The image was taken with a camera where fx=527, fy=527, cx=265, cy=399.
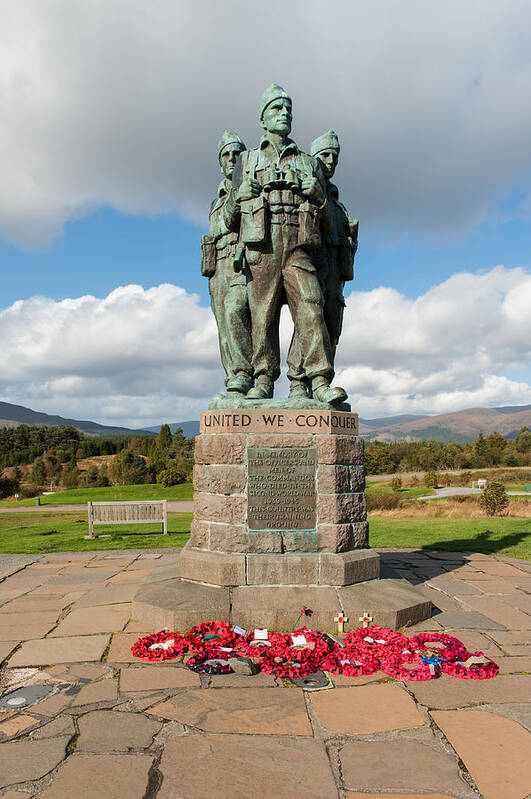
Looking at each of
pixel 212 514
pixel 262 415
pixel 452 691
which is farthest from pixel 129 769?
pixel 262 415

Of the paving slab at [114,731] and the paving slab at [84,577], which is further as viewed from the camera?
the paving slab at [84,577]

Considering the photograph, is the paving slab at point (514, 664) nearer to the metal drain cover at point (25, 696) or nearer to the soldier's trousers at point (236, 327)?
the metal drain cover at point (25, 696)

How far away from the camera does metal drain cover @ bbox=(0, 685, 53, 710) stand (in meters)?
2.93

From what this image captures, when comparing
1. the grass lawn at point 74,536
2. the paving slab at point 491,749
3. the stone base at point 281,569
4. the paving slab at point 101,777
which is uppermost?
the stone base at point 281,569

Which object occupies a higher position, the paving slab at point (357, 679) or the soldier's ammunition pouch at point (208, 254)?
the soldier's ammunition pouch at point (208, 254)

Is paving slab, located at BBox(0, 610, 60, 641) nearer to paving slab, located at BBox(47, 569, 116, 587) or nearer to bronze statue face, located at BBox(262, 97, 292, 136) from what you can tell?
paving slab, located at BBox(47, 569, 116, 587)

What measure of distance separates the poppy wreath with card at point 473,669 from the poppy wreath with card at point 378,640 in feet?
1.11

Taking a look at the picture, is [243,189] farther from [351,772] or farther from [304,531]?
[351,772]

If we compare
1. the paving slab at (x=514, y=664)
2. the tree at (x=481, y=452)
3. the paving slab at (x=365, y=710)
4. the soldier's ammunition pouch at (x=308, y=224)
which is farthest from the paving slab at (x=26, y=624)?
the tree at (x=481, y=452)

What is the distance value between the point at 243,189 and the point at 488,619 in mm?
4404

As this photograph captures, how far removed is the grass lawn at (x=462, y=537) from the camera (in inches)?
327

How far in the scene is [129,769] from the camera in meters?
2.30

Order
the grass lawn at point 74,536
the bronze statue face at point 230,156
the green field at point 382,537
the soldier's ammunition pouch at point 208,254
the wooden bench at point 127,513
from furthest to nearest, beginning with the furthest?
the wooden bench at point 127,513 < the grass lawn at point 74,536 < the green field at point 382,537 < the bronze statue face at point 230,156 < the soldier's ammunition pouch at point 208,254

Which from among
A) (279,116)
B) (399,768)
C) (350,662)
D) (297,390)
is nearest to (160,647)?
(350,662)
